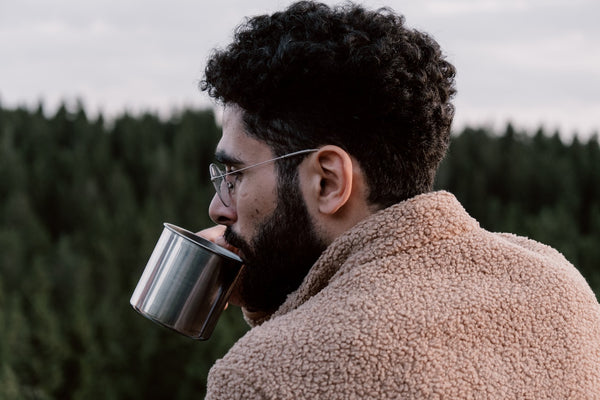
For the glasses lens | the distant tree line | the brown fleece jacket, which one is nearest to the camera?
the brown fleece jacket

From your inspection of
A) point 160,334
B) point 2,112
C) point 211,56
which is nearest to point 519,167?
point 160,334

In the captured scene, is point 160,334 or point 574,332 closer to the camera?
point 574,332

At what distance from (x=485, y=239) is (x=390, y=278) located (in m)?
0.26

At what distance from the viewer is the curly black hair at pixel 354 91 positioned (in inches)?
76.0

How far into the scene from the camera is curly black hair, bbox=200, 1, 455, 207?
193 cm

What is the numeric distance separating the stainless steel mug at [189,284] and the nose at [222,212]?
107mm

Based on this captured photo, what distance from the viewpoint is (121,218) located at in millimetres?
23734

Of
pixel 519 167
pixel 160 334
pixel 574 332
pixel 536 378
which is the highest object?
pixel 519 167

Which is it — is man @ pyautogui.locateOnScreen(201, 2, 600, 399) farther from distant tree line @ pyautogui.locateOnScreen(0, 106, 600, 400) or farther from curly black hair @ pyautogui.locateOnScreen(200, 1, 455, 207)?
distant tree line @ pyautogui.locateOnScreen(0, 106, 600, 400)

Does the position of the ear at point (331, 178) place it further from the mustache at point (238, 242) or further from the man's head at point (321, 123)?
the mustache at point (238, 242)

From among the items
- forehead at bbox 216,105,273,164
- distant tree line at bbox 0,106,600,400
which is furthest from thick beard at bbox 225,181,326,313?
distant tree line at bbox 0,106,600,400

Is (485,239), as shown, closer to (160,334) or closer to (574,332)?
(574,332)

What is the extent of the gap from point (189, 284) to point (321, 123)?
0.66 meters

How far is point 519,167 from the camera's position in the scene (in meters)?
28.2
